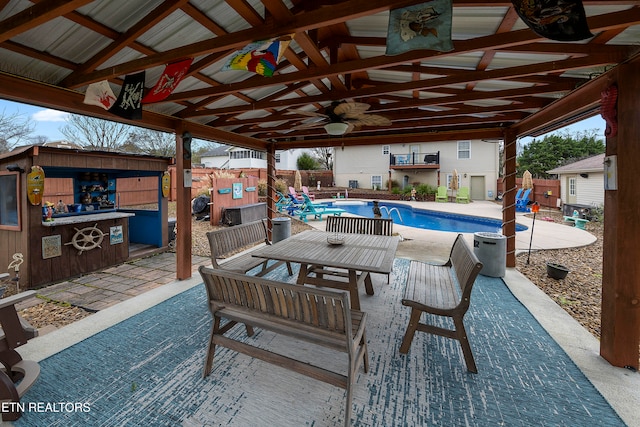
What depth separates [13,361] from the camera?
2072mm

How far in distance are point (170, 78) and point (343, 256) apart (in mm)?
2290

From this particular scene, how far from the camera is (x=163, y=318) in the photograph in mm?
3031

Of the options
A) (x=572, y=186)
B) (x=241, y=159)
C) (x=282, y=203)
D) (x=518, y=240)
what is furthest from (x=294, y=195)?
(x=241, y=159)

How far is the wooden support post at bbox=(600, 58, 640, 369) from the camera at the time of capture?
84.3 inches

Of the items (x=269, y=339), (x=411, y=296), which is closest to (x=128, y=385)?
(x=269, y=339)

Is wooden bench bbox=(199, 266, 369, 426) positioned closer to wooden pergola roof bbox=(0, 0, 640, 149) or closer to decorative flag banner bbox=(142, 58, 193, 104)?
decorative flag banner bbox=(142, 58, 193, 104)

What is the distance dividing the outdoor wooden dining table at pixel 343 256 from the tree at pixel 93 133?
18.2 meters

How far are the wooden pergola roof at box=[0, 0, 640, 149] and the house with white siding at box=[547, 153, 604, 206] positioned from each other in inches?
405

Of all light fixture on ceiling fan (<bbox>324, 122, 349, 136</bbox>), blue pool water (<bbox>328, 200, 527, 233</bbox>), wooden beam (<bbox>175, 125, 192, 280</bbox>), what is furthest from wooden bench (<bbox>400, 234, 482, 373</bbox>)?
blue pool water (<bbox>328, 200, 527, 233</bbox>)

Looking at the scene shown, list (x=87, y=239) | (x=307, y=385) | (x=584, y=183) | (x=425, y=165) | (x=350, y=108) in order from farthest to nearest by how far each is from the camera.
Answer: (x=425, y=165) → (x=584, y=183) → (x=87, y=239) → (x=350, y=108) → (x=307, y=385)

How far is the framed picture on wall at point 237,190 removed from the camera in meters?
9.15

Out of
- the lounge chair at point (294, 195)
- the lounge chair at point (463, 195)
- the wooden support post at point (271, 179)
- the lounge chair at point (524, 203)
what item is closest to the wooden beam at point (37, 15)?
the wooden support post at point (271, 179)

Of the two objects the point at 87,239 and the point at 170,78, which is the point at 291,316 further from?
the point at 87,239

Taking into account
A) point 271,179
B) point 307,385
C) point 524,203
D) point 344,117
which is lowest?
point 307,385
